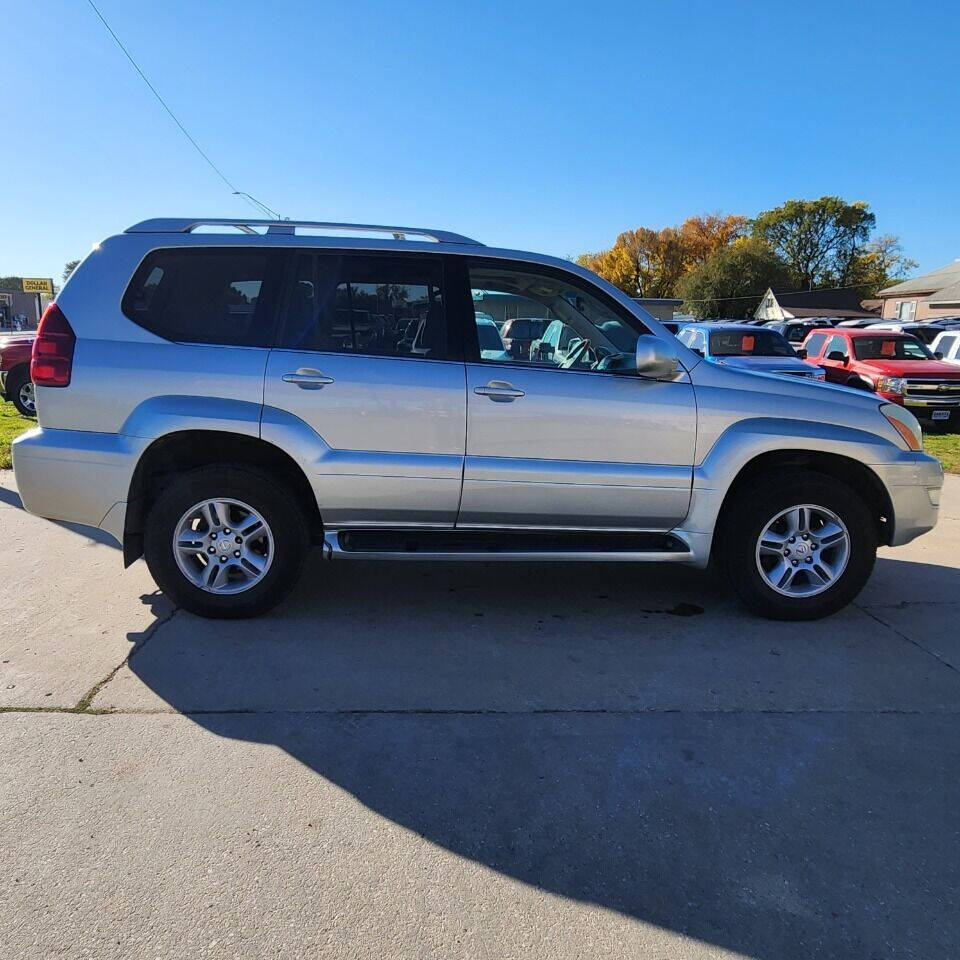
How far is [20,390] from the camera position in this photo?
486 inches

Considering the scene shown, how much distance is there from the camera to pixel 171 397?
13.5 ft

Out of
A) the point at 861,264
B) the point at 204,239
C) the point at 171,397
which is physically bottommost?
the point at 171,397

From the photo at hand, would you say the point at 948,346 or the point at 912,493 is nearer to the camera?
the point at 912,493

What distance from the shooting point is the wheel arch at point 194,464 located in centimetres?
421

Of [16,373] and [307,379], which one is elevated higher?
[307,379]

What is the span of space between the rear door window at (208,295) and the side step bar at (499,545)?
1181 mm

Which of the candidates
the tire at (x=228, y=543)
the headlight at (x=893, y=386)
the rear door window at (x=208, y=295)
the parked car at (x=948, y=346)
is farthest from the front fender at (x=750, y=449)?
the parked car at (x=948, y=346)

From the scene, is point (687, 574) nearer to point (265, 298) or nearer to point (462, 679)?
point (462, 679)

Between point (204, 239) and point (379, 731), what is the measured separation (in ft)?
9.19

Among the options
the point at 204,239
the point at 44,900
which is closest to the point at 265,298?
the point at 204,239

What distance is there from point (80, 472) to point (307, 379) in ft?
4.22

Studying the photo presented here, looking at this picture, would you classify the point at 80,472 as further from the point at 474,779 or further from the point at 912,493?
the point at 912,493

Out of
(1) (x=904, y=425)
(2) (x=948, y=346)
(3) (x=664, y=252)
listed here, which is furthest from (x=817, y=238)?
(1) (x=904, y=425)

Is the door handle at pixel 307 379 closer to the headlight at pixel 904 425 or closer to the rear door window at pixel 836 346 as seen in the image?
the headlight at pixel 904 425
